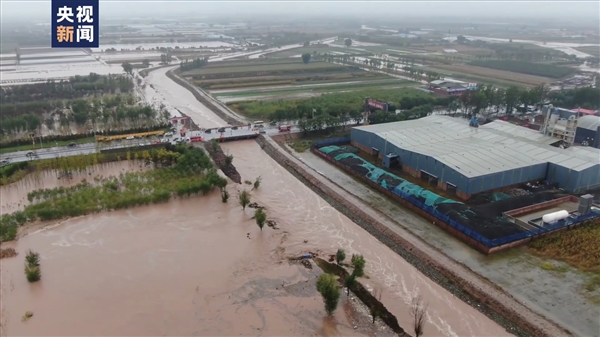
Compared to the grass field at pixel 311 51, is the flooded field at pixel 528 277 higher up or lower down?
lower down

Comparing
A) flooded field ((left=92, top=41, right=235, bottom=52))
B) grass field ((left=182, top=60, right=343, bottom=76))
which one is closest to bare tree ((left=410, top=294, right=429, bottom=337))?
grass field ((left=182, top=60, right=343, bottom=76))

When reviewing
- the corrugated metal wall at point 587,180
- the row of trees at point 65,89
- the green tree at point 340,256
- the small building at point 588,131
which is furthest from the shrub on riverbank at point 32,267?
the small building at point 588,131

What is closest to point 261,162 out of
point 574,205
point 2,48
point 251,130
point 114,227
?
point 251,130

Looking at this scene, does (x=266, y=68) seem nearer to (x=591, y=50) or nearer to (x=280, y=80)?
(x=280, y=80)

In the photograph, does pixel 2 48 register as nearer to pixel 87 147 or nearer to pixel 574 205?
pixel 87 147

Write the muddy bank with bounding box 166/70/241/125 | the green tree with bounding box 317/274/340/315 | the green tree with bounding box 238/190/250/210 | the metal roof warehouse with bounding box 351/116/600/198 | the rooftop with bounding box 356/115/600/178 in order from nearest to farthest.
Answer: the green tree with bounding box 317/274/340/315 → the green tree with bounding box 238/190/250/210 → the metal roof warehouse with bounding box 351/116/600/198 → the rooftop with bounding box 356/115/600/178 → the muddy bank with bounding box 166/70/241/125

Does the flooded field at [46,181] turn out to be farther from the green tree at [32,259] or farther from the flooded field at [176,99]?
the flooded field at [176,99]

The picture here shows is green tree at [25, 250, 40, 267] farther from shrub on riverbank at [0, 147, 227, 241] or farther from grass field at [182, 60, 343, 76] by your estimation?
grass field at [182, 60, 343, 76]
